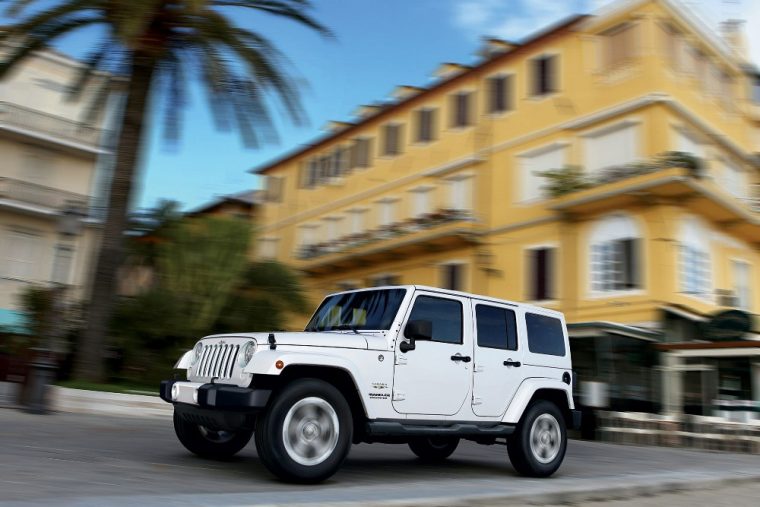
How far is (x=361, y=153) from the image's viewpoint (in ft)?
104

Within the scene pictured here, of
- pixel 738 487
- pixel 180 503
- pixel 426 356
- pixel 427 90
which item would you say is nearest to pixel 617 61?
pixel 427 90

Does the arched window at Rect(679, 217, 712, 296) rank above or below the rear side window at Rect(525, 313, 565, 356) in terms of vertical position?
above

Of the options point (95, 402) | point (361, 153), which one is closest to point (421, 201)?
point (361, 153)

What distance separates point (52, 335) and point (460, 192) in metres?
15.8

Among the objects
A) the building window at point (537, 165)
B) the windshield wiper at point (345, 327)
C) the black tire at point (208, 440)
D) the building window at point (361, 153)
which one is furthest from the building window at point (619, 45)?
the black tire at point (208, 440)

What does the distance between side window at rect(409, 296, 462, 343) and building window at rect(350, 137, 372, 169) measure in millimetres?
23676

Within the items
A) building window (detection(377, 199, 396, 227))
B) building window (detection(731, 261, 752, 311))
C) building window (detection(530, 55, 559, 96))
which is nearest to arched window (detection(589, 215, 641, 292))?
building window (detection(731, 261, 752, 311))

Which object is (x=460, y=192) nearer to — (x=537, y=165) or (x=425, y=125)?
(x=537, y=165)

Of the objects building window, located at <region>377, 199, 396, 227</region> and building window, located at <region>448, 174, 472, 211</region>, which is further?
building window, located at <region>377, 199, 396, 227</region>

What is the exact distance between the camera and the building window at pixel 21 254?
29.3m

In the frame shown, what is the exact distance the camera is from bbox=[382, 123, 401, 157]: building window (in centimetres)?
2967

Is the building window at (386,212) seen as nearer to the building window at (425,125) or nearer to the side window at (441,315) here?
the building window at (425,125)

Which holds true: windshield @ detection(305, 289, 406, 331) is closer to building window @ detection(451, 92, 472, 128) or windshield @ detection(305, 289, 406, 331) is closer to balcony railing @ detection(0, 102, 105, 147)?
building window @ detection(451, 92, 472, 128)

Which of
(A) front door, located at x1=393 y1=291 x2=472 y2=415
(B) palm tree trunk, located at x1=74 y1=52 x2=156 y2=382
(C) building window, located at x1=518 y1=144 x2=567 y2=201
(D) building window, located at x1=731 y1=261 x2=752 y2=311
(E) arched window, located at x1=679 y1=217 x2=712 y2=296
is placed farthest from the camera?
(C) building window, located at x1=518 y1=144 x2=567 y2=201
